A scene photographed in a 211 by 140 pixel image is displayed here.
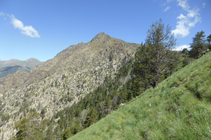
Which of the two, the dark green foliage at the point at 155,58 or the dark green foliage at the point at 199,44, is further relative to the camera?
the dark green foliage at the point at 199,44

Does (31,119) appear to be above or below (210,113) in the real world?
below

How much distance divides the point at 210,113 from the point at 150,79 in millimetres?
14664

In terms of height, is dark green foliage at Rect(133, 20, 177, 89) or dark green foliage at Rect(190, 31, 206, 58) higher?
dark green foliage at Rect(190, 31, 206, 58)

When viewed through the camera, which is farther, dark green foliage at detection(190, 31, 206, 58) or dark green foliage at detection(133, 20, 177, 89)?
dark green foliage at detection(190, 31, 206, 58)

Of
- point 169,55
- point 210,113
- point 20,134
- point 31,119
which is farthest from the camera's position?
point 31,119

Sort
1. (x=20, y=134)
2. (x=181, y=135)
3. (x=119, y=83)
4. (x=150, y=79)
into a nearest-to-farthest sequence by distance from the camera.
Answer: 1. (x=181, y=135)
2. (x=150, y=79)
3. (x=20, y=134)
4. (x=119, y=83)

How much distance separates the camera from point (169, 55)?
58.3 ft

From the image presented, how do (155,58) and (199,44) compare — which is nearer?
(155,58)

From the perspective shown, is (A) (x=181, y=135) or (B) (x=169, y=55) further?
(B) (x=169, y=55)

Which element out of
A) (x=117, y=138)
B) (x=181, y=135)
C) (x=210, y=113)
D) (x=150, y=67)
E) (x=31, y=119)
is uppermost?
(x=150, y=67)

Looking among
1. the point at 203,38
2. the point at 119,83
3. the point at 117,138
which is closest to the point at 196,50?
the point at 203,38

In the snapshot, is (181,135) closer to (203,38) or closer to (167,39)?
(167,39)

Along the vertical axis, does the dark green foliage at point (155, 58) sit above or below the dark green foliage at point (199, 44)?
below

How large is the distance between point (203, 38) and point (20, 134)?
83.6 metres
